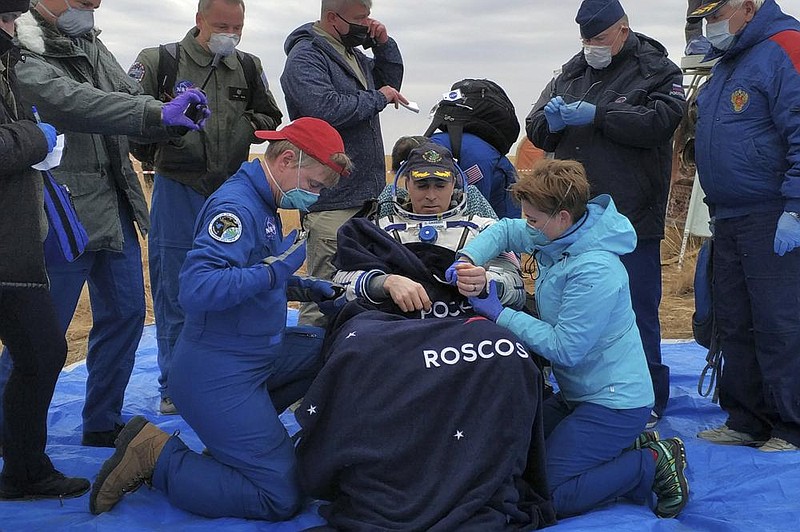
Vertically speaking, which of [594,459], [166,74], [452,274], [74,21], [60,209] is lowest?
[594,459]

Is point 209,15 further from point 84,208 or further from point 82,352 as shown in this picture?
point 82,352

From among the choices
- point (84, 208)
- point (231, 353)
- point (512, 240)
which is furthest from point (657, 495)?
point (84, 208)

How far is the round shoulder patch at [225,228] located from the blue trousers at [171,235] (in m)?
1.37

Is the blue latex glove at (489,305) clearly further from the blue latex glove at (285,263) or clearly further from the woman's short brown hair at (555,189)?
the blue latex glove at (285,263)

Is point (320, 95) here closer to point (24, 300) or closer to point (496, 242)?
point (496, 242)

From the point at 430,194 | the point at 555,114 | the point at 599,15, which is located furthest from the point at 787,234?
the point at 430,194

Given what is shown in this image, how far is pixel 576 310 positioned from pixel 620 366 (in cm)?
30

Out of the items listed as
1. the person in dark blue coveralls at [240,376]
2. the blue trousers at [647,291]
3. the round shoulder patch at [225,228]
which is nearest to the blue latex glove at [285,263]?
the person in dark blue coveralls at [240,376]

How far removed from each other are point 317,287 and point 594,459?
121 centimetres

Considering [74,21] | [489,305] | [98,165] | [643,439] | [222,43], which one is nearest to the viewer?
[489,305]

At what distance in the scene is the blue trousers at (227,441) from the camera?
276cm

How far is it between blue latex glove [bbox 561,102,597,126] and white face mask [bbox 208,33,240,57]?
64.7 inches

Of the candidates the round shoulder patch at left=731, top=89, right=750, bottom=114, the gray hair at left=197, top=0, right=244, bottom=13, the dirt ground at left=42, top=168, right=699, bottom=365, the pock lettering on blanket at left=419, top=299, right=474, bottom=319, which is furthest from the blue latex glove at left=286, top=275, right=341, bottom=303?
the dirt ground at left=42, top=168, right=699, bottom=365

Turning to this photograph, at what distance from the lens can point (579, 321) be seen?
2752mm
